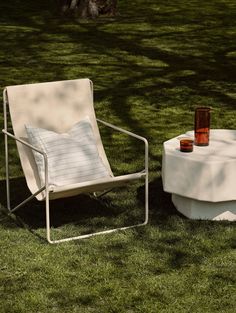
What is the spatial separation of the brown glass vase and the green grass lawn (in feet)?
1.84

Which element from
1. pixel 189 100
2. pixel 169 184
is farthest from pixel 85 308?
pixel 189 100

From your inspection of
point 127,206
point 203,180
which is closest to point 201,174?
point 203,180

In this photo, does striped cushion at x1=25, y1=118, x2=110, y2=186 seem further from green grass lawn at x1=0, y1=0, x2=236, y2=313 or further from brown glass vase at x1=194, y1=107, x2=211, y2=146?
brown glass vase at x1=194, y1=107, x2=211, y2=146

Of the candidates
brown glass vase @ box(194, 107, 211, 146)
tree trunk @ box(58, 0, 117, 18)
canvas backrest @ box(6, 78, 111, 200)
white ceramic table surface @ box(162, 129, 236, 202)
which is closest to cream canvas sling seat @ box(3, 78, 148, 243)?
canvas backrest @ box(6, 78, 111, 200)

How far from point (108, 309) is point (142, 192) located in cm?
199

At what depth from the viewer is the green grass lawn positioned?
4.82 m

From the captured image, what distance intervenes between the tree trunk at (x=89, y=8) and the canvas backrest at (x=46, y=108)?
943 centimetres

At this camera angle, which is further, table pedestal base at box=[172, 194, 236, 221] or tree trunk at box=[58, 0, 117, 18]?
tree trunk at box=[58, 0, 117, 18]

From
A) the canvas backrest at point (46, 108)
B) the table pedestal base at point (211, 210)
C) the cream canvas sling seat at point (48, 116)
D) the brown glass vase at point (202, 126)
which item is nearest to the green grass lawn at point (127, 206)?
the table pedestal base at point (211, 210)

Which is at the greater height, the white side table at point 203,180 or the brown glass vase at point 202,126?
the brown glass vase at point 202,126

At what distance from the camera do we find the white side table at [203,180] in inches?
224

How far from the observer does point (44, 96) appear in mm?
6145

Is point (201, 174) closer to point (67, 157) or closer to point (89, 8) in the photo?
point (67, 157)

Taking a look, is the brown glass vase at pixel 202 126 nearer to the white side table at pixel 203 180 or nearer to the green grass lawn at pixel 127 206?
the white side table at pixel 203 180
